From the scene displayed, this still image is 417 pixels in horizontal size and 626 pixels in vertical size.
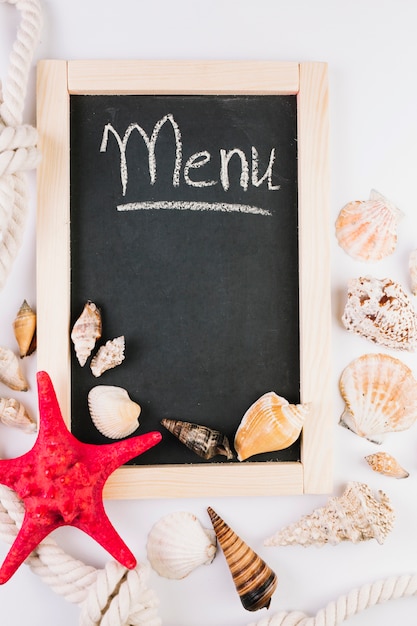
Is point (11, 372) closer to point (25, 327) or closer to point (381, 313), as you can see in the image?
point (25, 327)

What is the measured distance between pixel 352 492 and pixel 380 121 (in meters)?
0.49

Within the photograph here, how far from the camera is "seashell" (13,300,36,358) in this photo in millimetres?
736

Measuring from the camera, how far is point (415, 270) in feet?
2.51

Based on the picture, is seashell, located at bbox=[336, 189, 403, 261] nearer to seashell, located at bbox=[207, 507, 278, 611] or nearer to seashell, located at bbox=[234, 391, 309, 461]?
seashell, located at bbox=[234, 391, 309, 461]

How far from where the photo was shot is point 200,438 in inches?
28.8

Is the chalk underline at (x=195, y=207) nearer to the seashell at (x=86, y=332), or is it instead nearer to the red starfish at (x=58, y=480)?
the seashell at (x=86, y=332)

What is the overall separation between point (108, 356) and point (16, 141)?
28 centimetres

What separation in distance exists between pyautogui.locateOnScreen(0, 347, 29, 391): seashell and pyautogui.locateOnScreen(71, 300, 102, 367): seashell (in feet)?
0.26

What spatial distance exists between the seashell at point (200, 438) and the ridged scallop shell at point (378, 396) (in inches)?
6.6

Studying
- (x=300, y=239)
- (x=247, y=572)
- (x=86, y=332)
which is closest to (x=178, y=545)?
(x=247, y=572)

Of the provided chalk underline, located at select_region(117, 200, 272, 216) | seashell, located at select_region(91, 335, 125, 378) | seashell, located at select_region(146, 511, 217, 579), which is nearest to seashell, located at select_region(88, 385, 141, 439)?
seashell, located at select_region(91, 335, 125, 378)

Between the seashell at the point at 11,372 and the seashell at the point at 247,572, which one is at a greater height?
the seashell at the point at 11,372

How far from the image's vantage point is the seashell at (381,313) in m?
0.74

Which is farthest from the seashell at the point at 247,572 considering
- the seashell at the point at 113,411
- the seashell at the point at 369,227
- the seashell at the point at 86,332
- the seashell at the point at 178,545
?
the seashell at the point at 369,227
